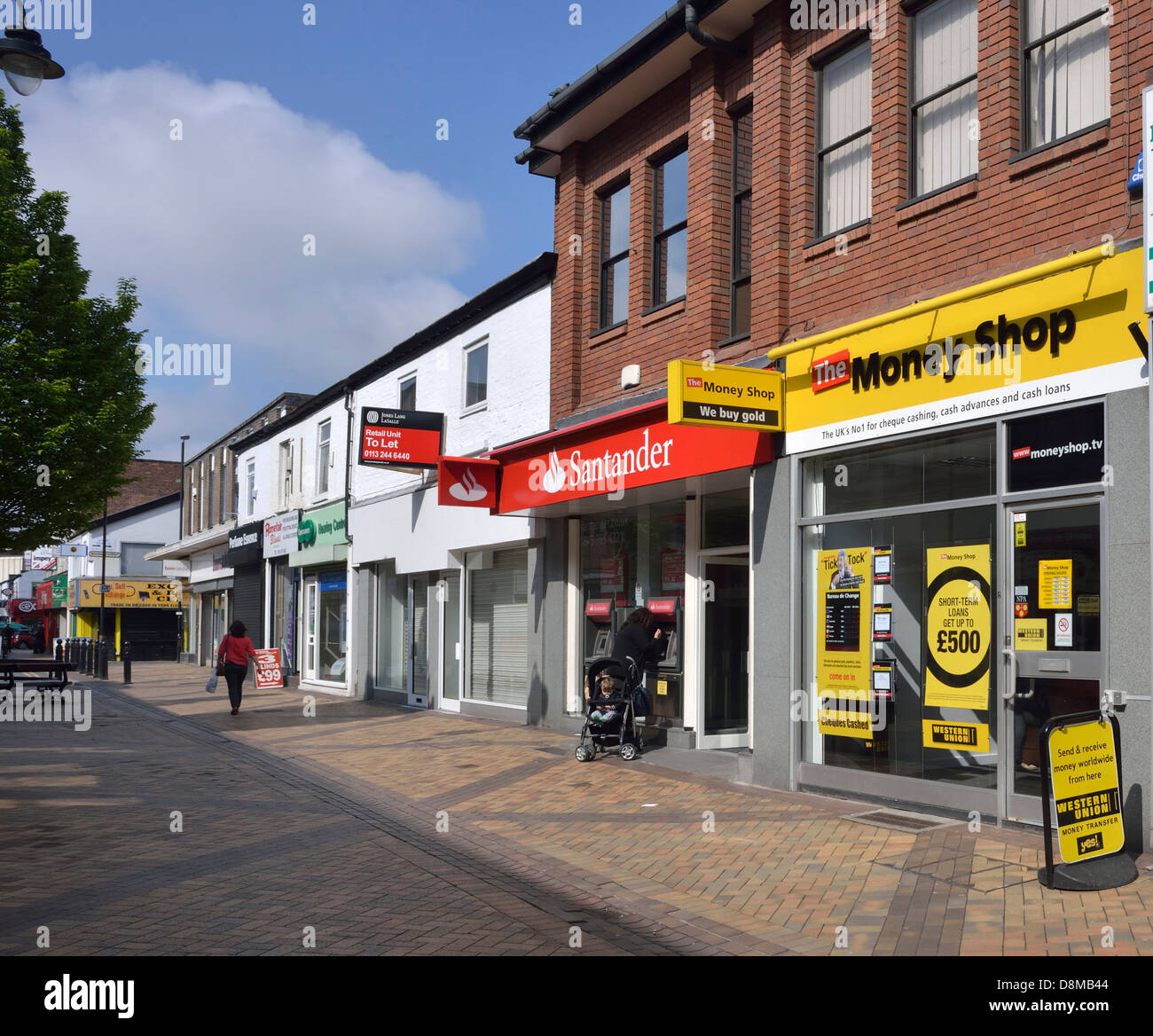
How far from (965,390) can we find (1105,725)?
2930 millimetres

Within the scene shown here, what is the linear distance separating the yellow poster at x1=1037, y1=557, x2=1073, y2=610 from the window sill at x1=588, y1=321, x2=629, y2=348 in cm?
721

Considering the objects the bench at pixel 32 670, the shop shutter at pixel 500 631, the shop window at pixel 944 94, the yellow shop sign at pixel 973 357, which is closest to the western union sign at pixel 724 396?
the yellow shop sign at pixel 973 357

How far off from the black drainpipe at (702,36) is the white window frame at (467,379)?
7.22 m

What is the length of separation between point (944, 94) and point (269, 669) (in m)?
21.4

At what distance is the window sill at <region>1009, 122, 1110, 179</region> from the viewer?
8068mm

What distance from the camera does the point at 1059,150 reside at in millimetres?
8391

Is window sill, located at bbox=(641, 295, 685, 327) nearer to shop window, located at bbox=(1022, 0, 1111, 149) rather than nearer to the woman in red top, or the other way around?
shop window, located at bbox=(1022, 0, 1111, 149)

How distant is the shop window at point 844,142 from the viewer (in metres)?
10.7

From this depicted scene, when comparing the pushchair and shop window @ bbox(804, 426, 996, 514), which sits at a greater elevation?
shop window @ bbox(804, 426, 996, 514)

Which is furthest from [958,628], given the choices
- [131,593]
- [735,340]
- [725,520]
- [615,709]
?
[131,593]

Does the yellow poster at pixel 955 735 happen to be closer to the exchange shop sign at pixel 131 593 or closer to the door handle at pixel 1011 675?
the door handle at pixel 1011 675

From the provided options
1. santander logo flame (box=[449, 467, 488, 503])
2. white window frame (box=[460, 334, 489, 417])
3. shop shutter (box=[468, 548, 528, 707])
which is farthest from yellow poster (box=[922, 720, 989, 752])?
white window frame (box=[460, 334, 489, 417])

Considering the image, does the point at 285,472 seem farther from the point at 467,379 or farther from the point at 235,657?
the point at 467,379

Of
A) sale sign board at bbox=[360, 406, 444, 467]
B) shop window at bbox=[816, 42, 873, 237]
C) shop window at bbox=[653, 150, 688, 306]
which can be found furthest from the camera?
sale sign board at bbox=[360, 406, 444, 467]
